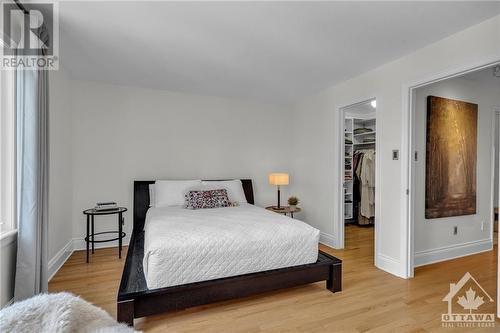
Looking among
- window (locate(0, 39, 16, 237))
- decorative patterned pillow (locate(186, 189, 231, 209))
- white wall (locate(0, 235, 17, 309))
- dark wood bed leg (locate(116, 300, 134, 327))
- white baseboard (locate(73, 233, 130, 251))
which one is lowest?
Result: white baseboard (locate(73, 233, 130, 251))

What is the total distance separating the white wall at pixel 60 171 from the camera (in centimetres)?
285

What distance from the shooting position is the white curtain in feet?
6.43

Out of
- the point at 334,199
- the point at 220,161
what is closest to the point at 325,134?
the point at 334,199

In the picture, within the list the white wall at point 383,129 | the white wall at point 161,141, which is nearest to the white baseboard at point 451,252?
the white wall at point 383,129

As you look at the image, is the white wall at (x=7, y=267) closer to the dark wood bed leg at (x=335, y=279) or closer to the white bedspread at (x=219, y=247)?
the white bedspread at (x=219, y=247)

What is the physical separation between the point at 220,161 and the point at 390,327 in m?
3.20

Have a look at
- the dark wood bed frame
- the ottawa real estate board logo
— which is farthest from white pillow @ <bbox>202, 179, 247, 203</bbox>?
the ottawa real estate board logo

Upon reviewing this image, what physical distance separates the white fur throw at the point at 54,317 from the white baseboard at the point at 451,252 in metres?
3.28

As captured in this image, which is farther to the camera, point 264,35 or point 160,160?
point 160,160

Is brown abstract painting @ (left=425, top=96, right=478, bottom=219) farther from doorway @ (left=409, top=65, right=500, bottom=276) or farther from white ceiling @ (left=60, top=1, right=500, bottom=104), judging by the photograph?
white ceiling @ (left=60, top=1, right=500, bottom=104)

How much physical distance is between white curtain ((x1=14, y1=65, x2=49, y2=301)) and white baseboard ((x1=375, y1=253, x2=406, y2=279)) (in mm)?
3383

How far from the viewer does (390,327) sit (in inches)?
76.1

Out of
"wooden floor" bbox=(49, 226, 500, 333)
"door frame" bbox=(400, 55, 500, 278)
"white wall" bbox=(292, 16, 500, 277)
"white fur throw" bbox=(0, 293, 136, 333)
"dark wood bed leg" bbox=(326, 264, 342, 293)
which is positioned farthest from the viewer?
"door frame" bbox=(400, 55, 500, 278)

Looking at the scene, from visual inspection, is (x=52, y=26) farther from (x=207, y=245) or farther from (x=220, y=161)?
(x=220, y=161)
